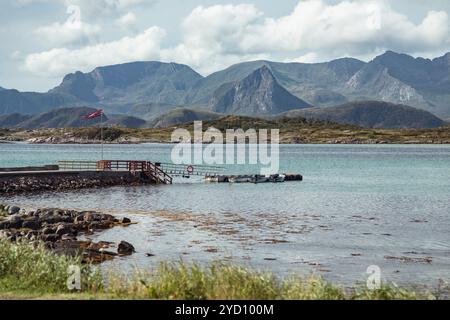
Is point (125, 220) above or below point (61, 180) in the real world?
below

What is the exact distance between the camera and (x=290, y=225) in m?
47.2

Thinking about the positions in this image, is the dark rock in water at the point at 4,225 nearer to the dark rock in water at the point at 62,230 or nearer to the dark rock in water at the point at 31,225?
the dark rock in water at the point at 31,225

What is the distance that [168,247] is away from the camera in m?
36.7

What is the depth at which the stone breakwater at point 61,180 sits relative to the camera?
73000 millimetres

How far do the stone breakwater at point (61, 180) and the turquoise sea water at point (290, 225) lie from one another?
4258mm

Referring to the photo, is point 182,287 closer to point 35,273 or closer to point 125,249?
point 35,273

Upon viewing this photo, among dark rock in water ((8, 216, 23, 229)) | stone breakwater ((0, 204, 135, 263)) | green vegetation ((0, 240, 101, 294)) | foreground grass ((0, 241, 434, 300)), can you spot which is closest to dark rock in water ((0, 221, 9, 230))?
stone breakwater ((0, 204, 135, 263))

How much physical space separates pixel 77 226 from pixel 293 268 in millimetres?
18648

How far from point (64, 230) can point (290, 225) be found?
1730cm

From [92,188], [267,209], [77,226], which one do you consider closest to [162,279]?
[77,226]

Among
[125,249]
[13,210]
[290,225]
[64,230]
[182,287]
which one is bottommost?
[290,225]

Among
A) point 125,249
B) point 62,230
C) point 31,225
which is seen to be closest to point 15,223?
point 31,225

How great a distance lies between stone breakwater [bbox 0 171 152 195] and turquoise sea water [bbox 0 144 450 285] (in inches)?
168
